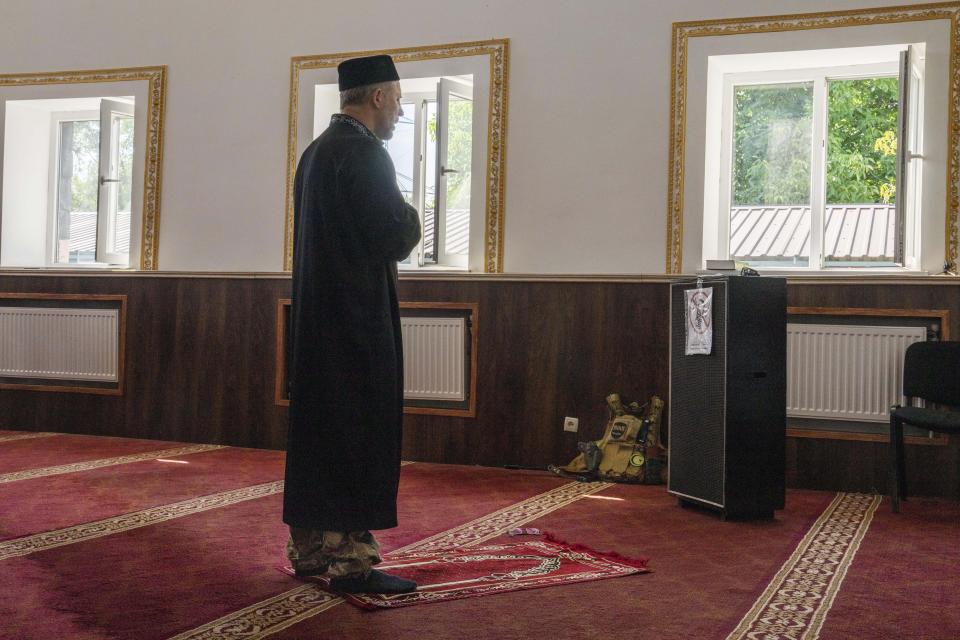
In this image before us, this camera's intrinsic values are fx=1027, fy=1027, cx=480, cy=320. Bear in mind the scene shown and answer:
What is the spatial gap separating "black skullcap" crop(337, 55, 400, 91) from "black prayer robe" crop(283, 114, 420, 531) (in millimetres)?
181

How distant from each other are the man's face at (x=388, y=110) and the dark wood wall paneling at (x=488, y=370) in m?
2.89

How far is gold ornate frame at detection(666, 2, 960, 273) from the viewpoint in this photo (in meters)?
5.19

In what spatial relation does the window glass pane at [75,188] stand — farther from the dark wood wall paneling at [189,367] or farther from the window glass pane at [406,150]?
the window glass pane at [406,150]

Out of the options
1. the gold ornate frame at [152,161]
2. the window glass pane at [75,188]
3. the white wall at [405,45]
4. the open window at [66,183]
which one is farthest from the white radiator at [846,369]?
the window glass pane at [75,188]

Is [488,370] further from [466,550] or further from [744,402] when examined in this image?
[466,550]

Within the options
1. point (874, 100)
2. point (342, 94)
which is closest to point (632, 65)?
point (874, 100)

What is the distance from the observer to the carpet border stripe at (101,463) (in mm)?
5129

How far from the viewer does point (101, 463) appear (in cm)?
568

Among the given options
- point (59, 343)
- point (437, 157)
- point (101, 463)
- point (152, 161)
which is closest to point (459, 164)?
point (437, 157)

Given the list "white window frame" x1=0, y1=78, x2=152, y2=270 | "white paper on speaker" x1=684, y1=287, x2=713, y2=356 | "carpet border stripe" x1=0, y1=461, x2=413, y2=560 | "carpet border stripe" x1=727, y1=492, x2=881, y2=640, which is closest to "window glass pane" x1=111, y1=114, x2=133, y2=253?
"white window frame" x1=0, y1=78, x2=152, y2=270

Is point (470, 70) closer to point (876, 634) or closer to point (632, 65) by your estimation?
point (632, 65)

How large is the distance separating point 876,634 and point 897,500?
2.15m

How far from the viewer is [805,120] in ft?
19.1

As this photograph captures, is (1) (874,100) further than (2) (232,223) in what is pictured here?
No
